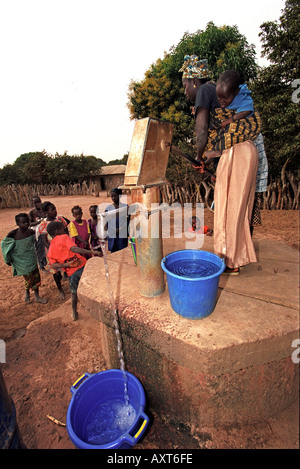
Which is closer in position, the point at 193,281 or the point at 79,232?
the point at 193,281

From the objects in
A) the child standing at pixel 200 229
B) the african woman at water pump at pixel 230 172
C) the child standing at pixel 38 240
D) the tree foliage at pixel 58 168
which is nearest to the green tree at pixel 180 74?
the child standing at pixel 200 229

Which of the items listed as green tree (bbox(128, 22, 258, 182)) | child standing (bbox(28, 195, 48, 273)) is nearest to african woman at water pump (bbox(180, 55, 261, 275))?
child standing (bbox(28, 195, 48, 273))

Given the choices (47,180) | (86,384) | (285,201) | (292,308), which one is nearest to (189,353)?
(292,308)

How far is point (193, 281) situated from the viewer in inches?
49.2

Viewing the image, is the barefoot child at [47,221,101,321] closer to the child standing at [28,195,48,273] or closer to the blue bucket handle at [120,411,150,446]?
the child standing at [28,195,48,273]

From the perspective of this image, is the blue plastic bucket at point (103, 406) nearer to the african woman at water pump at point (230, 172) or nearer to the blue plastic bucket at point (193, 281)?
the blue plastic bucket at point (193, 281)

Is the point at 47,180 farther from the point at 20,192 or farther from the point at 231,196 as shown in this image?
the point at 231,196

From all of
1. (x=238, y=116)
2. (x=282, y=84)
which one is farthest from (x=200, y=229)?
(x=282, y=84)

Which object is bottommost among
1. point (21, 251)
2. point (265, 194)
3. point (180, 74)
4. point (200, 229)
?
point (21, 251)

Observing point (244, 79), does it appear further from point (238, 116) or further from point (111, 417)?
point (111, 417)

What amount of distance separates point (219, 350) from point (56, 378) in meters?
1.73

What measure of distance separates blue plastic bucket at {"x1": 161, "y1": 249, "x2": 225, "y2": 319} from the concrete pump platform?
9cm

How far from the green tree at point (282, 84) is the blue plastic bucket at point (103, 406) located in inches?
260

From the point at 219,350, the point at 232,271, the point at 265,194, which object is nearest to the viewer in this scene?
the point at 219,350
